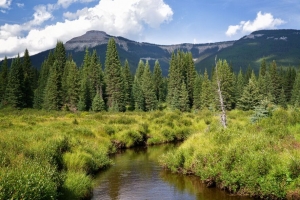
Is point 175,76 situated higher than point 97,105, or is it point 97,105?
point 175,76

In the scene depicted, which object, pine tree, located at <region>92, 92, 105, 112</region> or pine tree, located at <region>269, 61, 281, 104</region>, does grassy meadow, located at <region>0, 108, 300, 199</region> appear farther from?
pine tree, located at <region>269, 61, 281, 104</region>

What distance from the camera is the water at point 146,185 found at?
1709 cm

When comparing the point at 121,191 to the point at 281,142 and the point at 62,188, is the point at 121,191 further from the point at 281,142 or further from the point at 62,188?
the point at 281,142

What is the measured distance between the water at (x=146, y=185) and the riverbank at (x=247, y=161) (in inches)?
29.0

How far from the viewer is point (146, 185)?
63.2 feet

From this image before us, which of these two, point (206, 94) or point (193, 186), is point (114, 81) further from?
point (193, 186)

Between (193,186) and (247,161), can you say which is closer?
(247,161)

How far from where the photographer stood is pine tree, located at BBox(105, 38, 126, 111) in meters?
81.0

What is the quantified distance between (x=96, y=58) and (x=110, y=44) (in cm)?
612

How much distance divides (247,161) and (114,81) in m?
67.9

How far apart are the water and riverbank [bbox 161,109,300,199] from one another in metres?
0.74

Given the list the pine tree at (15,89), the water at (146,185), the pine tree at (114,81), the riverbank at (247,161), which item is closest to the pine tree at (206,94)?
the pine tree at (114,81)

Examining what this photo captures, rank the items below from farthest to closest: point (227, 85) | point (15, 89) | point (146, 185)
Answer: point (227, 85)
point (15, 89)
point (146, 185)

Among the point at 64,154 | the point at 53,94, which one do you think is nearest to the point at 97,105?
the point at 53,94
